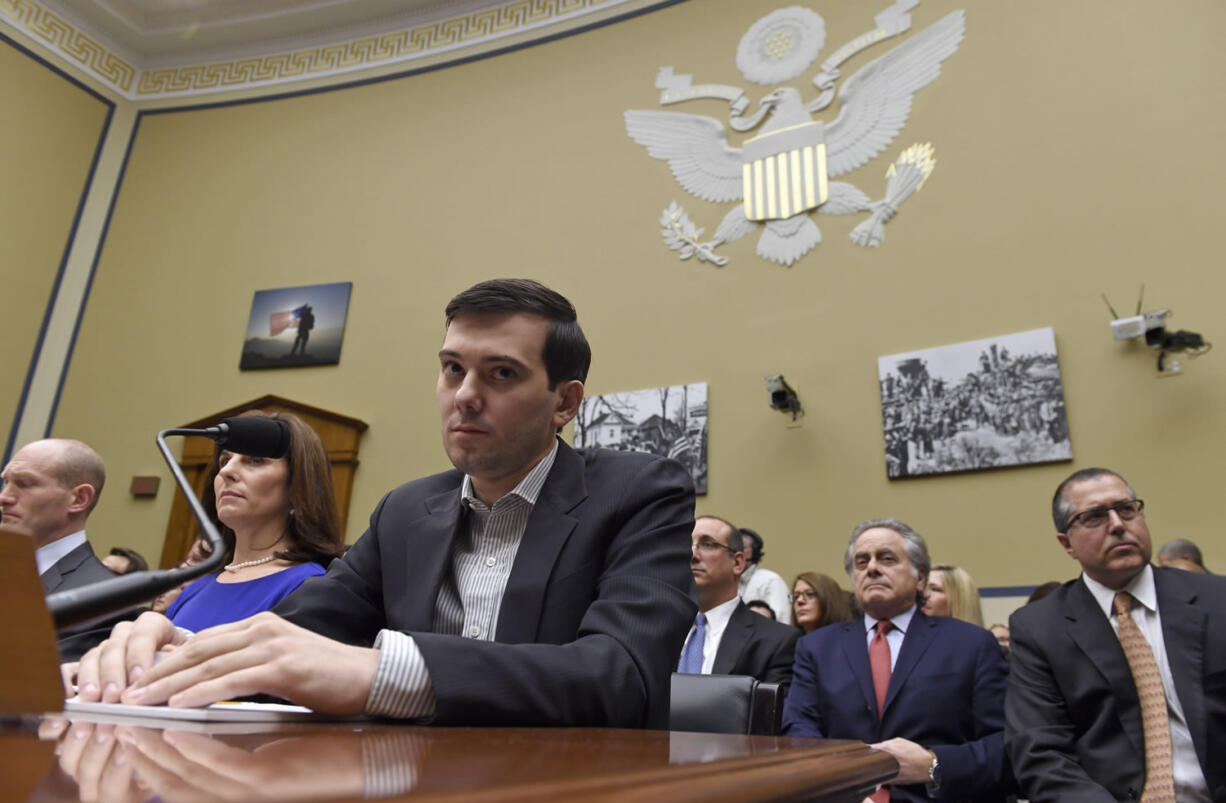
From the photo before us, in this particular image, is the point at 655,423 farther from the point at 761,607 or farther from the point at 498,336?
the point at 498,336

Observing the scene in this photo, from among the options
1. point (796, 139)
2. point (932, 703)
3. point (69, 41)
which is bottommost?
point (932, 703)

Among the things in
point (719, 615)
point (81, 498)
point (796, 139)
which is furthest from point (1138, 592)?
point (796, 139)

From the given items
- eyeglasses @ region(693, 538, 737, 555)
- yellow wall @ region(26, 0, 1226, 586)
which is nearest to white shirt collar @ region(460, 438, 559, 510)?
eyeglasses @ region(693, 538, 737, 555)

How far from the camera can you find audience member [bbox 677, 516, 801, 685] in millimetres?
3475

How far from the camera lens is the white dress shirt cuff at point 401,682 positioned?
95 cm

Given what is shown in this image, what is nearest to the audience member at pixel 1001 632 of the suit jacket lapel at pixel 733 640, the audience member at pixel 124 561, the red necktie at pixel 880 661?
the suit jacket lapel at pixel 733 640

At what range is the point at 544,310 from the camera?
5.20 ft

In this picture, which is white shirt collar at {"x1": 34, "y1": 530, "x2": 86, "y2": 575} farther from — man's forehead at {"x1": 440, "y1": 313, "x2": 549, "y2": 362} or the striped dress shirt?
man's forehead at {"x1": 440, "y1": 313, "x2": 549, "y2": 362}

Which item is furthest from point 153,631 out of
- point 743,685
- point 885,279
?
point 885,279

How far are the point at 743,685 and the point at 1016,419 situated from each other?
4567 millimetres

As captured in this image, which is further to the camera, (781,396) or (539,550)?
(781,396)

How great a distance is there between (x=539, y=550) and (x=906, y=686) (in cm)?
194

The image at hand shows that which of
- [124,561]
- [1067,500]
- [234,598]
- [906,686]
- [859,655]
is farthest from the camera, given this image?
[124,561]

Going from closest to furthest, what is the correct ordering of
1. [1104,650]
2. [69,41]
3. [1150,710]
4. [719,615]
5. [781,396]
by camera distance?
[1150,710] < [1104,650] < [719,615] < [781,396] < [69,41]
